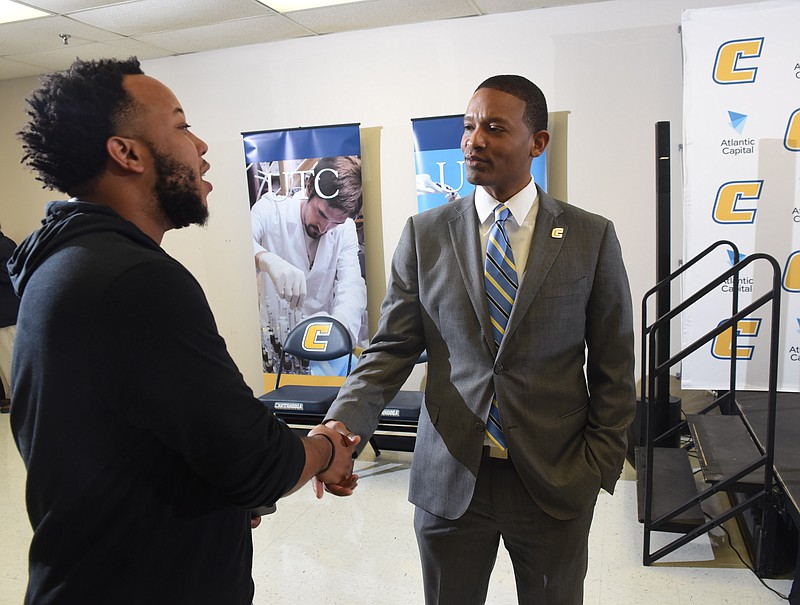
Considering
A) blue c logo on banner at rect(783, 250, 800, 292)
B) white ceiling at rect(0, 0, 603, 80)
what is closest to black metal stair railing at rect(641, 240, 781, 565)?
blue c logo on banner at rect(783, 250, 800, 292)

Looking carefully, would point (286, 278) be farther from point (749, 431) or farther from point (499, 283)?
point (499, 283)

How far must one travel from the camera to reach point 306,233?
4.90 metres

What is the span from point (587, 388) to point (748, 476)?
1.57 m

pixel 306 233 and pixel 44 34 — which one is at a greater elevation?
pixel 44 34

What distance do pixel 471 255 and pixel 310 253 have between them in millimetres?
3416

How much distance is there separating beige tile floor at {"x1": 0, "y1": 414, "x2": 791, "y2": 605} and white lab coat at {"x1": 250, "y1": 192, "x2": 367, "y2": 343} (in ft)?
4.97

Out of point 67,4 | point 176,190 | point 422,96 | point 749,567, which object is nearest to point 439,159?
point 422,96

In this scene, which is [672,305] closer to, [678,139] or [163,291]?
[678,139]

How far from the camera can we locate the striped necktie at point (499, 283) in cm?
157

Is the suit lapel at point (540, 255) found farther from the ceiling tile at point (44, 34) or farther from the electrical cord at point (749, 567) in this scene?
the ceiling tile at point (44, 34)

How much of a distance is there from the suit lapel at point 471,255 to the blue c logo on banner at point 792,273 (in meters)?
2.97

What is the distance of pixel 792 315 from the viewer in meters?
3.82

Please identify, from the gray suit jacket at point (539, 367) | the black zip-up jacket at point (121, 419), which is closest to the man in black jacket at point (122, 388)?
the black zip-up jacket at point (121, 419)

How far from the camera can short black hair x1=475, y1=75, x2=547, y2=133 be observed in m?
1.59
